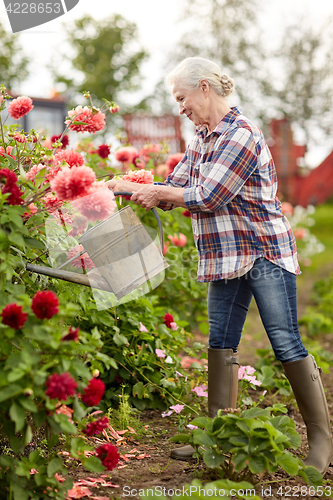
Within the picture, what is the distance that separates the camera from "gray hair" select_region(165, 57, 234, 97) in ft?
6.20

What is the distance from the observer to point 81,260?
1596mm

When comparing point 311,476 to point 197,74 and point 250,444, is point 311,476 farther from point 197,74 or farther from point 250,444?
point 197,74

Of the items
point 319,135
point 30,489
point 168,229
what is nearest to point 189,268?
point 168,229

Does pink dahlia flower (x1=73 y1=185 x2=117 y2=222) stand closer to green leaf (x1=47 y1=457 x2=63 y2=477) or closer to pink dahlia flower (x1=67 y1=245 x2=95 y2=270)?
pink dahlia flower (x1=67 y1=245 x2=95 y2=270)

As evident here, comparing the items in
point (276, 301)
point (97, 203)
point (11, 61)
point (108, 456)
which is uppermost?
point (11, 61)

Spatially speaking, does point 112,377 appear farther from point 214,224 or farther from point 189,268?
point 189,268

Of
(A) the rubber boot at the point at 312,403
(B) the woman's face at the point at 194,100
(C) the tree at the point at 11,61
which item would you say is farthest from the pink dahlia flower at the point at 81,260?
(C) the tree at the point at 11,61

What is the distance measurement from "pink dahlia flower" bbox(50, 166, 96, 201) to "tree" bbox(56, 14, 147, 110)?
366 inches

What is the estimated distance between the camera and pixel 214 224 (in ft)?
6.32

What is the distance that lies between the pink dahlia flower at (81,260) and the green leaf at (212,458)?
2.33ft

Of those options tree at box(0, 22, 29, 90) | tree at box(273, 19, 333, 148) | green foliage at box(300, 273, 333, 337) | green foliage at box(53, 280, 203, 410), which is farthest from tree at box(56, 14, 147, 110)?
green foliage at box(53, 280, 203, 410)

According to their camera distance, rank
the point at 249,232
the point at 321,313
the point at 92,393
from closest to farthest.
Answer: the point at 92,393 → the point at 249,232 → the point at 321,313

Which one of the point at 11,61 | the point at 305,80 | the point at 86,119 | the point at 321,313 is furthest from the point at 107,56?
the point at 86,119

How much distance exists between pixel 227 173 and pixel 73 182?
64cm
